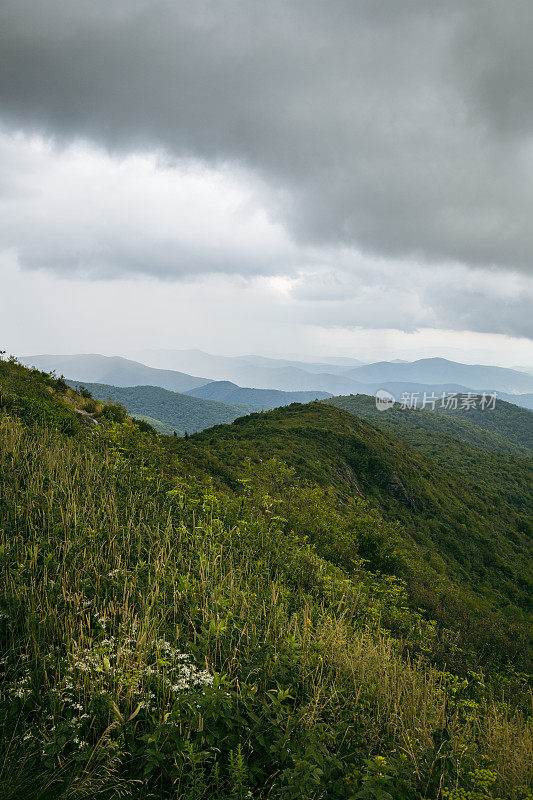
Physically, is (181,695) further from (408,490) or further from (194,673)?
(408,490)

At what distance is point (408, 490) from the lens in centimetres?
4316

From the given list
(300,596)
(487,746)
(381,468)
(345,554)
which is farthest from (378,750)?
(381,468)

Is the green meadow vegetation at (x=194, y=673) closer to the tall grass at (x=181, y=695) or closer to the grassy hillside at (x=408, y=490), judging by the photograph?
the tall grass at (x=181, y=695)

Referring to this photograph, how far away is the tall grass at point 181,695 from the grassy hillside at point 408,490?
50.9 ft

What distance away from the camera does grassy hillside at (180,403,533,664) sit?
99.9ft

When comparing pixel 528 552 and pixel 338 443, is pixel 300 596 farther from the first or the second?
pixel 528 552

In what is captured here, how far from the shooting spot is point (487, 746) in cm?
403

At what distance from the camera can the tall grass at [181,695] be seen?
2.84 metres

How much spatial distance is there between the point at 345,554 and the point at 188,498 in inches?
322

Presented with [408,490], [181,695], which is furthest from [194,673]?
[408,490]

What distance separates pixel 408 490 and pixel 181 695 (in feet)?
146

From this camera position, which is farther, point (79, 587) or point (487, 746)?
point (79, 587)

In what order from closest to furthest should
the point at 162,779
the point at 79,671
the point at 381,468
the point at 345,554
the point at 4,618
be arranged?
the point at 162,779 < the point at 79,671 < the point at 4,618 < the point at 345,554 < the point at 381,468

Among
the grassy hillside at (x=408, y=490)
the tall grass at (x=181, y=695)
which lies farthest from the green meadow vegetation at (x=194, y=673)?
the grassy hillside at (x=408, y=490)
